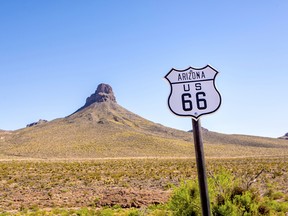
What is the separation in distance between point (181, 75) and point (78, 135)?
374ft

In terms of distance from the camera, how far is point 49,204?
52.4ft

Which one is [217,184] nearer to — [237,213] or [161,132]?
[237,213]

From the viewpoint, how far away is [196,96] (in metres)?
4.34

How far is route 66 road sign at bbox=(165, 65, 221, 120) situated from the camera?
4324 mm

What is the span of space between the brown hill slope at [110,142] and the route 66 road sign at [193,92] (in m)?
82.8

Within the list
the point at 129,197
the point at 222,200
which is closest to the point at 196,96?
the point at 222,200

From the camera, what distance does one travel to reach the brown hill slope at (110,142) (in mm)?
91731

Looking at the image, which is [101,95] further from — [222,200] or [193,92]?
[193,92]

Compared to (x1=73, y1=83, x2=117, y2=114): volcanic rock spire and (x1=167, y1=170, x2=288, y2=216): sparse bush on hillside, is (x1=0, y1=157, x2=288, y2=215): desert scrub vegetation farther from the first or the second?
(x1=73, y1=83, x2=117, y2=114): volcanic rock spire

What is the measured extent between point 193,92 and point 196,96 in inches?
2.7

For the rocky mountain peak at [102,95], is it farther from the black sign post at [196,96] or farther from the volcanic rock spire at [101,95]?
the black sign post at [196,96]

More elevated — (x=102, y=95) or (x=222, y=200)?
(x=102, y=95)

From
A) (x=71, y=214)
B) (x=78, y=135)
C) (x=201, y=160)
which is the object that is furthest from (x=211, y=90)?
(x=78, y=135)

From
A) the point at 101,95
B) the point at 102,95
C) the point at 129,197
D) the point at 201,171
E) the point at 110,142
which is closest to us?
the point at 201,171
